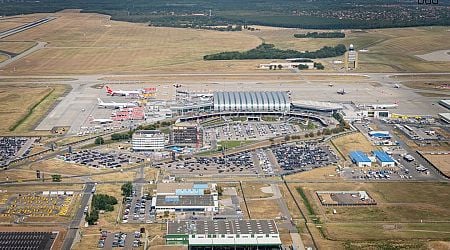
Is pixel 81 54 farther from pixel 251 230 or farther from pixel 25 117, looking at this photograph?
pixel 251 230

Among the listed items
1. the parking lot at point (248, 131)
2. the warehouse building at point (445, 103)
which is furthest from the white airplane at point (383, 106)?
the parking lot at point (248, 131)

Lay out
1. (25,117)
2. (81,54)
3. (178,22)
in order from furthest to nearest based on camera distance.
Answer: (178,22)
(81,54)
(25,117)

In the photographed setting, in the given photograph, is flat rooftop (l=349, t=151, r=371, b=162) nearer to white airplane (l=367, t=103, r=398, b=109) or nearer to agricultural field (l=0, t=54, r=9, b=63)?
white airplane (l=367, t=103, r=398, b=109)

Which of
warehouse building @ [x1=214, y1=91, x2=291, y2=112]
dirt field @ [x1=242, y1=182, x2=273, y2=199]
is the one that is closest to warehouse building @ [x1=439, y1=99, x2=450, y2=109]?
warehouse building @ [x1=214, y1=91, x2=291, y2=112]

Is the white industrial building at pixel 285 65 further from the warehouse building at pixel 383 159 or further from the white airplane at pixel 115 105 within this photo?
the warehouse building at pixel 383 159

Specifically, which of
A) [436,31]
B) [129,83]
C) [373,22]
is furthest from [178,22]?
[129,83]

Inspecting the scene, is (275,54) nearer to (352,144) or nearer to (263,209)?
(352,144)

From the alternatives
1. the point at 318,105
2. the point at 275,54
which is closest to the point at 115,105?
the point at 318,105
